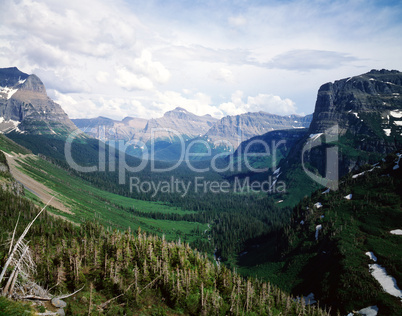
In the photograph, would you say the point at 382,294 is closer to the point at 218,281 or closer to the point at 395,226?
the point at 395,226

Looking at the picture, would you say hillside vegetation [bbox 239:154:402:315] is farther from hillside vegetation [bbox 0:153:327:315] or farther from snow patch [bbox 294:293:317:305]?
hillside vegetation [bbox 0:153:327:315]

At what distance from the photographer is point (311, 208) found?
155375 millimetres

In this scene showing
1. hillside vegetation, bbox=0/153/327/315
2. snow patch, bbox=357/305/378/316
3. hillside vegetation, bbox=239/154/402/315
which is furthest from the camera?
hillside vegetation, bbox=239/154/402/315

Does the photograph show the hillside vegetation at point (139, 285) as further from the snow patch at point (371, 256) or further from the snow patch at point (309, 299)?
the snow patch at point (371, 256)

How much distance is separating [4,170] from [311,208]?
20966 centimetres

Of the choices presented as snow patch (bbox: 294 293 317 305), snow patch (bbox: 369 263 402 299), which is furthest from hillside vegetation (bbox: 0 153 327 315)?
snow patch (bbox: 369 263 402 299)

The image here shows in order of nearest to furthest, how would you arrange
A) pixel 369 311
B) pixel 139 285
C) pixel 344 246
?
1. pixel 139 285
2. pixel 369 311
3. pixel 344 246

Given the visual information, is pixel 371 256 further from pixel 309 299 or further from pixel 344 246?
pixel 309 299

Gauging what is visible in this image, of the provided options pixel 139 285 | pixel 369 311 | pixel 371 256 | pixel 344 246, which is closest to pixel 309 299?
pixel 369 311

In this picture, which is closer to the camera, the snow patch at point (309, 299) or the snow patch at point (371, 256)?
the snow patch at point (309, 299)

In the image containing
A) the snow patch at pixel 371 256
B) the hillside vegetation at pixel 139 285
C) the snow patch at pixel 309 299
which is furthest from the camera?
the snow patch at pixel 371 256

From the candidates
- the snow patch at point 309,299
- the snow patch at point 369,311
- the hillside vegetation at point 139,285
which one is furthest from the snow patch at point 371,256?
the hillside vegetation at point 139,285

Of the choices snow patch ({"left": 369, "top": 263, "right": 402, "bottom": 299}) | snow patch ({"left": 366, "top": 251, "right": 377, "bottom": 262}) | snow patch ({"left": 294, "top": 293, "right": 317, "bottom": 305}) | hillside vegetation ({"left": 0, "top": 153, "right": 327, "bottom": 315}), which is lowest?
snow patch ({"left": 294, "top": 293, "right": 317, "bottom": 305})

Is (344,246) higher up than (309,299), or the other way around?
(344,246)
